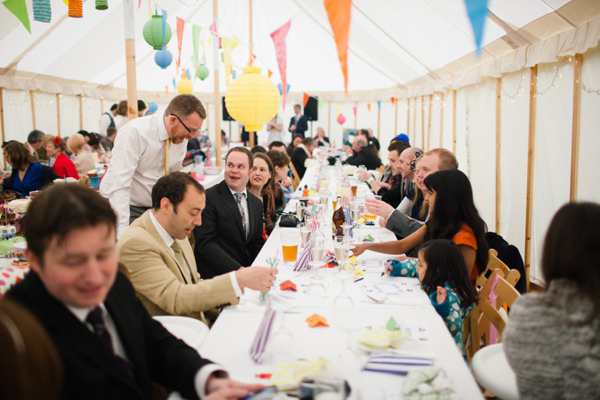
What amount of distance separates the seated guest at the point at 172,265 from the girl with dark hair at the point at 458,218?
1.33m

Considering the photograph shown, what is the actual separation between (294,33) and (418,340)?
13.2 m

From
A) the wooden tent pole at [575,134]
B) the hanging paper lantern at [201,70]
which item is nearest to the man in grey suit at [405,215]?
the wooden tent pole at [575,134]

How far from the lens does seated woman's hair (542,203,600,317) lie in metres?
1.40

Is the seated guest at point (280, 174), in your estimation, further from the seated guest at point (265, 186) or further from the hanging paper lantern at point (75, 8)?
the hanging paper lantern at point (75, 8)

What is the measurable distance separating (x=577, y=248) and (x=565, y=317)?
209 millimetres

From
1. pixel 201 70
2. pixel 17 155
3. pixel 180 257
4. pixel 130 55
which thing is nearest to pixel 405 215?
pixel 180 257

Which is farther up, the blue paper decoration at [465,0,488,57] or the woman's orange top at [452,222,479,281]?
the blue paper decoration at [465,0,488,57]

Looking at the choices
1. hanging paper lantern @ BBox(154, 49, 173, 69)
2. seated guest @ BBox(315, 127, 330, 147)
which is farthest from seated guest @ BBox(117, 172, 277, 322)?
seated guest @ BBox(315, 127, 330, 147)

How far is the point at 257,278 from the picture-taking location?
218 cm

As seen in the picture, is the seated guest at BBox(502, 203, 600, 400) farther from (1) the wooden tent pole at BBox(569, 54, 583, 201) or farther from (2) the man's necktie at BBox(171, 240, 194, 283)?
(1) the wooden tent pole at BBox(569, 54, 583, 201)

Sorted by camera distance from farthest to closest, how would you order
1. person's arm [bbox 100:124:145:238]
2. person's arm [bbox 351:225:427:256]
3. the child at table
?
1. person's arm [bbox 100:124:145:238]
2. person's arm [bbox 351:225:427:256]
3. the child at table

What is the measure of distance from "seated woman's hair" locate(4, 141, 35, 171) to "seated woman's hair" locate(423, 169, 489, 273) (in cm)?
547

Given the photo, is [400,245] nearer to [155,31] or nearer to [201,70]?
[155,31]

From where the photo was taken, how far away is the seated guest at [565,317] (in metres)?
1.41
